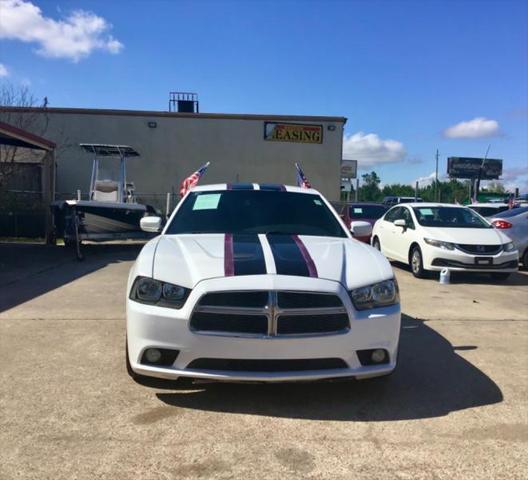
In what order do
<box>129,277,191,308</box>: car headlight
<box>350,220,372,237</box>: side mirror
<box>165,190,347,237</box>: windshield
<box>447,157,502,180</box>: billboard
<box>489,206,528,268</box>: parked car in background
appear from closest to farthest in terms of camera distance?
<box>129,277,191,308</box>: car headlight
<box>165,190,347,237</box>: windshield
<box>350,220,372,237</box>: side mirror
<box>489,206,528,268</box>: parked car in background
<box>447,157,502,180</box>: billboard

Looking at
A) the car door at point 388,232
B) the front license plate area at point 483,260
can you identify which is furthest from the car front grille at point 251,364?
the car door at point 388,232

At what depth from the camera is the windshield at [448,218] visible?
10.6m

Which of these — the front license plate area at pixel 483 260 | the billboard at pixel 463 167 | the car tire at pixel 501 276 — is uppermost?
the billboard at pixel 463 167

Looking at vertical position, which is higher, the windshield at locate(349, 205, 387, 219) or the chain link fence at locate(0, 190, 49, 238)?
the windshield at locate(349, 205, 387, 219)

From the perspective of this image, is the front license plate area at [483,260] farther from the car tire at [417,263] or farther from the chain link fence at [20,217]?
the chain link fence at [20,217]

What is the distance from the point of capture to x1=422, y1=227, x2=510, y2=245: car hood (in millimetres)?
9719

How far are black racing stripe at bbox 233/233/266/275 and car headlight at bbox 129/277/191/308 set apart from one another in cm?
41

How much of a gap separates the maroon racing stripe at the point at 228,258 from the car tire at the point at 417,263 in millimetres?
6441

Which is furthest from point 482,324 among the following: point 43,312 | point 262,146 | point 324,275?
point 262,146

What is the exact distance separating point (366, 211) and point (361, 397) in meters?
13.0

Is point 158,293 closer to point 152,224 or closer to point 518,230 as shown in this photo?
point 152,224

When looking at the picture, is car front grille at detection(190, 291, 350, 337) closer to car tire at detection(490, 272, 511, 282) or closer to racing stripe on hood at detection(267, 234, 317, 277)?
racing stripe on hood at detection(267, 234, 317, 277)

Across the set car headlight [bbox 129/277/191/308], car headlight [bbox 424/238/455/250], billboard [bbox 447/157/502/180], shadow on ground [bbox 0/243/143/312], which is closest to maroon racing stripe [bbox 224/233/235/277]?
car headlight [bbox 129/277/191/308]

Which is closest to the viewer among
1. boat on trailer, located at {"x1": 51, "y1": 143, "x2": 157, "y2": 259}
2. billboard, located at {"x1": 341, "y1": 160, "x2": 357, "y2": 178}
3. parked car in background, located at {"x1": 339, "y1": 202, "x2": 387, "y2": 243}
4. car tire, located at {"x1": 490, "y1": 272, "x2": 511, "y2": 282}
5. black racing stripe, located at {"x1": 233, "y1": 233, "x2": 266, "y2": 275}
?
black racing stripe, located at {"x1": 233, "y1": 233, "x2": 266, "y2": 275}
